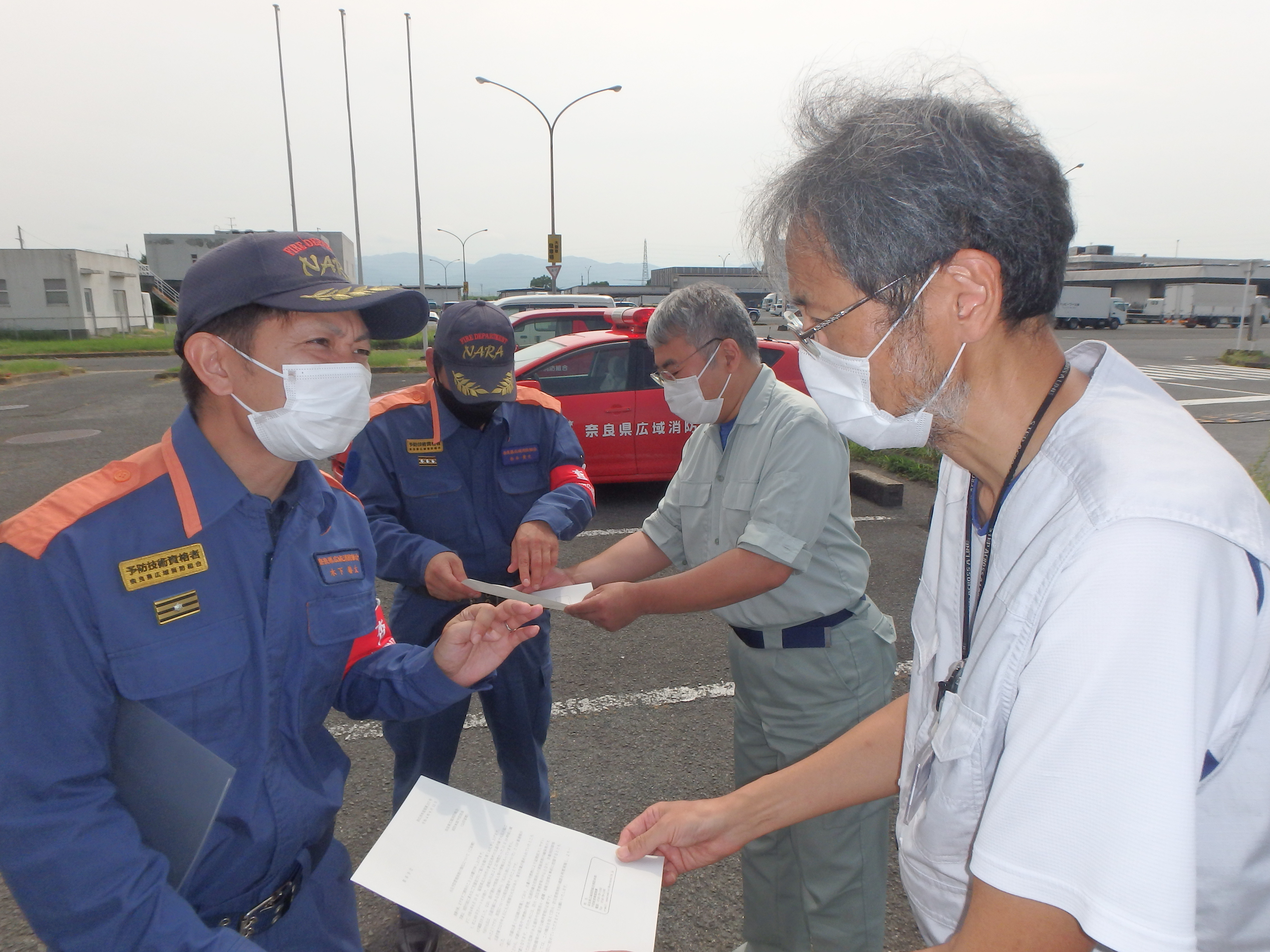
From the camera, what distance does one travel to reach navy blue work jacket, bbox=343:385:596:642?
8.74ft

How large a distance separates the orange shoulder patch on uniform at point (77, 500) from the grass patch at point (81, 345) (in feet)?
98.1

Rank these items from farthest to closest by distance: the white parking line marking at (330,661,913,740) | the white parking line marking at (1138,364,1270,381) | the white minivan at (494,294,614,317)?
the white parking line marking at (1138,364,1270,381) < the white minivan at (494,294,614,317) < the white parking line marking at (330,661,913,740)

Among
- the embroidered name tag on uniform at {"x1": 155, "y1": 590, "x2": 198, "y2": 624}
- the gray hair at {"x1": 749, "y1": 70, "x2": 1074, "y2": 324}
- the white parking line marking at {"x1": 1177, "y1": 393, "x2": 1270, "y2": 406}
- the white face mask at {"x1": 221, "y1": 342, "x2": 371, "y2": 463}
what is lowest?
the white parking line marking at {"x1": 1177, "y1": 393, "x2": 1270, "y2": 406}

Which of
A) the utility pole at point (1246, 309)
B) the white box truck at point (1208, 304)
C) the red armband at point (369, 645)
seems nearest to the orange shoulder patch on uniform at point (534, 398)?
the red armband at point (369, 645)

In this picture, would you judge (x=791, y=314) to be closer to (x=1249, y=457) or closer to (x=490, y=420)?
(x=490, y=420)

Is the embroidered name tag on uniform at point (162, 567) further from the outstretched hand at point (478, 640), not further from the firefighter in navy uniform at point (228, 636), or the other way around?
the outstretched hand at point (478, 640)

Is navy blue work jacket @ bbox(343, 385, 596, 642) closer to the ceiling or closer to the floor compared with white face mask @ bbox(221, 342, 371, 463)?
closer to the floor

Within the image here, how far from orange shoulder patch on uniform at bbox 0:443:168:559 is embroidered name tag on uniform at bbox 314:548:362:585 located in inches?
13.1

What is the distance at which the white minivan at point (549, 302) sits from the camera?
15.7m

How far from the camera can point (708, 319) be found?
257cm

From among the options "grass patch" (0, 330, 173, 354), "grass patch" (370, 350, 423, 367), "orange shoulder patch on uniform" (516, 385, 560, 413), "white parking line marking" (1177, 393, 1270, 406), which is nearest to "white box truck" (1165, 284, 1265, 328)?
"white parking line marking" (1177, 393, 1270, 406)

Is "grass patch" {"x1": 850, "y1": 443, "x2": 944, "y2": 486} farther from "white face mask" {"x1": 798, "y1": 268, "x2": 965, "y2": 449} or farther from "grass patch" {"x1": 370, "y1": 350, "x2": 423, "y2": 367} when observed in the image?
"grass patch" {"x1": 370, "y1": 350, "x2": 423, "y2": 367}

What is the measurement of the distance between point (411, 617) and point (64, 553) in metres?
1.54

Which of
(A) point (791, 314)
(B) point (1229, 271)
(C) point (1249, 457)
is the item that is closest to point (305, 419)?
(A) point (791, 314)
